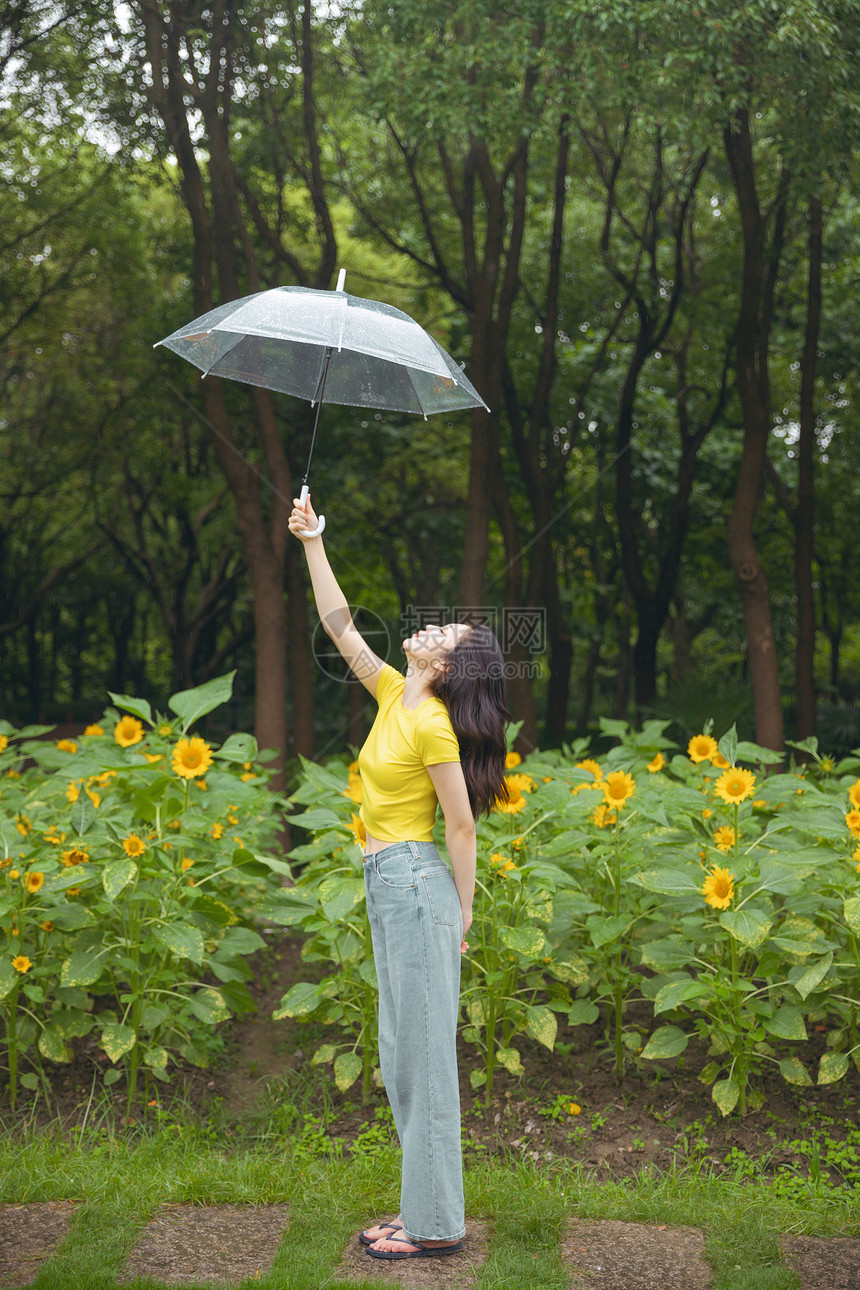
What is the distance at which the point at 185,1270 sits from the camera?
9.04 ft

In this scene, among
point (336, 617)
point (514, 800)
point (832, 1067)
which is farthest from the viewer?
point (514, 800)

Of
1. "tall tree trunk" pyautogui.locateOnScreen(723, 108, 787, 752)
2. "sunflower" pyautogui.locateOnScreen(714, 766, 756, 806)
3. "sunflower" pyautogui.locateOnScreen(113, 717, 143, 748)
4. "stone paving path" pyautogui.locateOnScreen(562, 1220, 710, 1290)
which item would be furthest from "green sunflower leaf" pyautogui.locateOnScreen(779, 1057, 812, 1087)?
"tall tree trunk" pyautogui.locateOnScreen(723, 108, 787, 752)

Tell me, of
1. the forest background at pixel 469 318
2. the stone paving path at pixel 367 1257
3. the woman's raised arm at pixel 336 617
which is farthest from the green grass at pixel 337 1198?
the forest background at pixel 469 318

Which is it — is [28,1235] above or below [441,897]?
below

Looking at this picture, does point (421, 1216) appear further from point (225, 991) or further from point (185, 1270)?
point (225, 991)

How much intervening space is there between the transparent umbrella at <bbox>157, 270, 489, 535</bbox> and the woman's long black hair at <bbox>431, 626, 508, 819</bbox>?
0.57m

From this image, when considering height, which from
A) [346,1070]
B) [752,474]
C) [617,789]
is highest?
[752,474]

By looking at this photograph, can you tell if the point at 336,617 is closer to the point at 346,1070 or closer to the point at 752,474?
the point at 346,1070

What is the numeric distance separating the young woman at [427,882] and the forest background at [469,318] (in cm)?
436

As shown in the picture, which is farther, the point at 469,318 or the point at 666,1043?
the point at 469,318

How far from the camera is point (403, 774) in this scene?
2688mm

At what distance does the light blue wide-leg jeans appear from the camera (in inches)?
104

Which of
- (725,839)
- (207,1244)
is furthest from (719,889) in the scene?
(207,1244)

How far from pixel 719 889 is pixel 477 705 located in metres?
1.18
